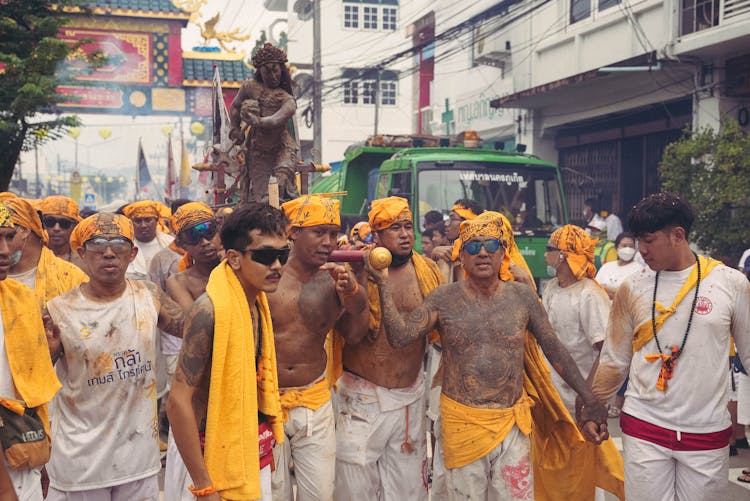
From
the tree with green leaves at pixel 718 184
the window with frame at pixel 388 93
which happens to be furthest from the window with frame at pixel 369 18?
the tree with green leaves at pixel 718 184

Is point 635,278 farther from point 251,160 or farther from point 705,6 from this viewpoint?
point 705,6

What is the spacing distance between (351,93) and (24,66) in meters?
28.6

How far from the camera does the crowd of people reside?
11.4 feet

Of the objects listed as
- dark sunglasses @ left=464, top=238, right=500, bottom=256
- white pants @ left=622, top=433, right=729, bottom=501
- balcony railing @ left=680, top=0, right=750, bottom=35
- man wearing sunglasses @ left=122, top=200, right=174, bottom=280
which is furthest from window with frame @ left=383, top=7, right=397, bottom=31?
white pants @ left=622, top=433, right=729, bottom=501

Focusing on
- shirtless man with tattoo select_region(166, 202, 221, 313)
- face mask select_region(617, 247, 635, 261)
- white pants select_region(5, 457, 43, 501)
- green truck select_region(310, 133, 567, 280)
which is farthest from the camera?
green truck select_region(310, 133, 567, 280)

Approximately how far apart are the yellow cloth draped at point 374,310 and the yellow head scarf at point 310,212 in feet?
1.43

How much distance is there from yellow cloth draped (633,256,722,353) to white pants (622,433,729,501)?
53 centimetres

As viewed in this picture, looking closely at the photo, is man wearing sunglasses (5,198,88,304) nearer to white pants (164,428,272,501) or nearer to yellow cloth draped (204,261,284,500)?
white pants (164,428,272,501)

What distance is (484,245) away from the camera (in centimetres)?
428

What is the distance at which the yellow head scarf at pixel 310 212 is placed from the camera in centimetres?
434

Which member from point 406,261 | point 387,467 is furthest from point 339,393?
point 406,261

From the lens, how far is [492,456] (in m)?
4.20

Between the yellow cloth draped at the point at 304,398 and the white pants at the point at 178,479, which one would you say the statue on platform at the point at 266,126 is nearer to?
the yellow cloth draped at the point at 304,398

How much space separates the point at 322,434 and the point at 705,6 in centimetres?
1263
